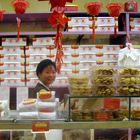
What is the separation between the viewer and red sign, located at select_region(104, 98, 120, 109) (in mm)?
1587

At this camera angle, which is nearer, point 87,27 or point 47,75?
point 47,75

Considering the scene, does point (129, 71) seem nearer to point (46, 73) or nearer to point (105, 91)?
point (105, 91)

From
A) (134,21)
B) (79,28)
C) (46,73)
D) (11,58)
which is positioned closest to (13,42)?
(11,58)

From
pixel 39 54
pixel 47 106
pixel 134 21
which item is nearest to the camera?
pixel 47 106

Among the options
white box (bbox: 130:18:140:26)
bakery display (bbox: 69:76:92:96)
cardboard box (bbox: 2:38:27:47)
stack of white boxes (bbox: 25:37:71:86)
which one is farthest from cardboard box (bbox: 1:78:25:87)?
bakery display (bbox: 69:76:92:96)

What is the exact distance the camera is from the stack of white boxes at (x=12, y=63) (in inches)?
169

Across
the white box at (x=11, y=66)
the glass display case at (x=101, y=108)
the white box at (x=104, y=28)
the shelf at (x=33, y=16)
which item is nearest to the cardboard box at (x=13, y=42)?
the white box at (x=11, y=66)

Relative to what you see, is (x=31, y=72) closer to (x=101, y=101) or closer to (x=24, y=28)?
(x=24, y=28)

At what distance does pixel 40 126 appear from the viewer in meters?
1.51

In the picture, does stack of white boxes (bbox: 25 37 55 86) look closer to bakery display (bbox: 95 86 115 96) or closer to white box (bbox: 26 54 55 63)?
white box (bbox: 26 54 55 63)

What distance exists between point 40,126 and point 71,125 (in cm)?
13

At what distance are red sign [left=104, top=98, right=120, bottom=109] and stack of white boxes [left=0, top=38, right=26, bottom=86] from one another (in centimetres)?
279

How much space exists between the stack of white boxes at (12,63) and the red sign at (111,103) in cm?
279

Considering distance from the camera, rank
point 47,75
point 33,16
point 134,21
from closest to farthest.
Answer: point 47,75, point 134,21, point 33,16
